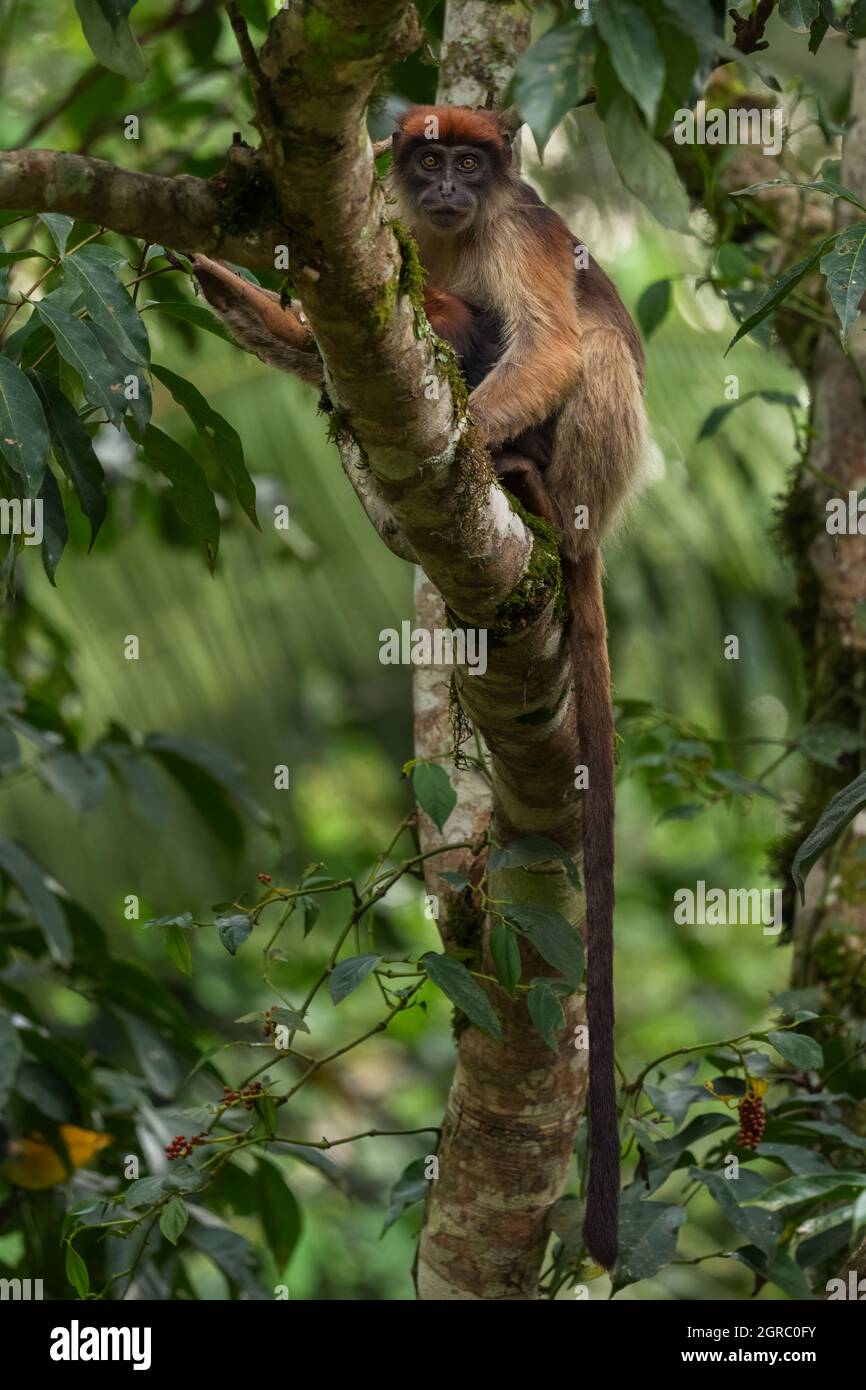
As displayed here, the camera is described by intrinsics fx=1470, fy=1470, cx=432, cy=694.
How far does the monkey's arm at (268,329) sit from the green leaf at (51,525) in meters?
0.97

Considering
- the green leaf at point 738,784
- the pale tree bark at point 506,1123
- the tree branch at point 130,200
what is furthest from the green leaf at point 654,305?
the tree branch at point 130,200

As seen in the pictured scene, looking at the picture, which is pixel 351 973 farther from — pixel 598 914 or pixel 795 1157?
pixel 795 1157

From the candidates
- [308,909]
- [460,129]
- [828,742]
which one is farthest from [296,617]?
[308,909]

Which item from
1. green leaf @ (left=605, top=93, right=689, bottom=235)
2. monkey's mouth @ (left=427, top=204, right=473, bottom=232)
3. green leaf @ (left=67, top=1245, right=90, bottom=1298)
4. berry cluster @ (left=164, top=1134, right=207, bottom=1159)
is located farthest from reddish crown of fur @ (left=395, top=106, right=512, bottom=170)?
green leaf @ (left=67, top=1245, right=90, bottom=1298)

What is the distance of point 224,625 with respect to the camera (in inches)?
278

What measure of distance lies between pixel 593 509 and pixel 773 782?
4955 millimetres

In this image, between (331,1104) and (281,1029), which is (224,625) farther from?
(281,1029)

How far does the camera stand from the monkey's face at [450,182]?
11.4 feet

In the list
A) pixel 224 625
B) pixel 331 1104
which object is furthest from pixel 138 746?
pixel 331 1104

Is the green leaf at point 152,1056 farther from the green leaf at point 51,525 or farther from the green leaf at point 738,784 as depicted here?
the green leaf at point 51,525

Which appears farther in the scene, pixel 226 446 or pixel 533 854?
pixel 533 854

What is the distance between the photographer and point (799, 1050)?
2619 millimetres

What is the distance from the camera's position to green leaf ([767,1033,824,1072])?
8.54 feet

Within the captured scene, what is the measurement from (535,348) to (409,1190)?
6.17 ft
